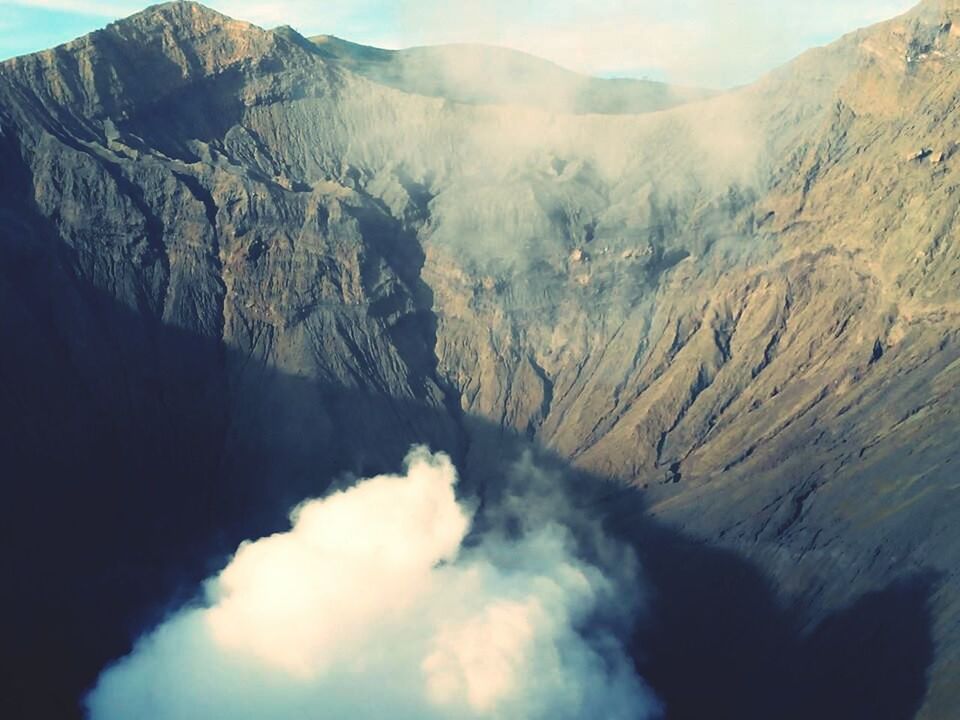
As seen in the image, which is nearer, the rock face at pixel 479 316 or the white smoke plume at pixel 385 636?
the white smoke plume at pixel 385 636

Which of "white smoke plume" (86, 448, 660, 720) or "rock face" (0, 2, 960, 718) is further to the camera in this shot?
"rock face" (0, 2, 960, 718)

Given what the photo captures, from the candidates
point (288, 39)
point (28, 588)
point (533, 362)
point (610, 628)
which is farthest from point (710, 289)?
point (28, 588)

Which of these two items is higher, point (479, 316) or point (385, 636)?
point (479, 316)

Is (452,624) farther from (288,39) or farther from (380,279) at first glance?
(288,39)

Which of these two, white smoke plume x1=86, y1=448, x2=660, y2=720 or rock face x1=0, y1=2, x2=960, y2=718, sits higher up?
rock face x1=0, y1=2, x2=960, y2=718

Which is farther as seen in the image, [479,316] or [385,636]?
[479,316]
